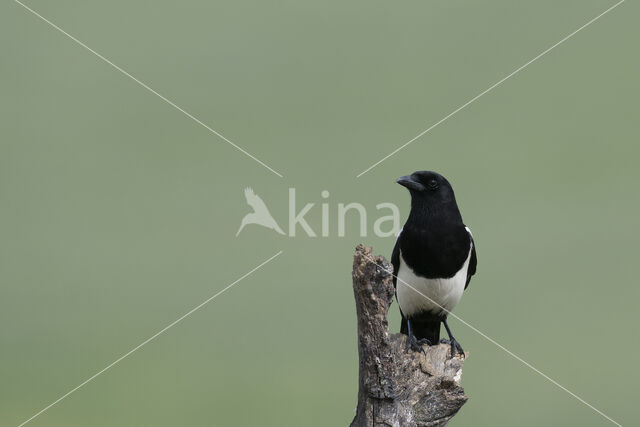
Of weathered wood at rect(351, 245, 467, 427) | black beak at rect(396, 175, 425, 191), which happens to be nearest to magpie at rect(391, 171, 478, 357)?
black beak at rect(396, 175, 425, 191)

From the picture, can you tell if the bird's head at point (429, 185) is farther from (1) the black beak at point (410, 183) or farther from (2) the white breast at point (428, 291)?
(2) the white breast at point (428, 291)

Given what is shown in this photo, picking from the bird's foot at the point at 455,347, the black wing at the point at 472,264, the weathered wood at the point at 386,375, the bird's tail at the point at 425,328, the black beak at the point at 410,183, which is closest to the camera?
the weathered wood at the point at 386,375

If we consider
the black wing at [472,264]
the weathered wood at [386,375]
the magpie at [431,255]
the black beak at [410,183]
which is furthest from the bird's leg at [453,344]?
the black beak at [410,183]

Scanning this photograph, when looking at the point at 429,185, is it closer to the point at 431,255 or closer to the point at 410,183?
the point at 410,183

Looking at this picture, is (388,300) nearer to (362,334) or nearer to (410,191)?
(362,334)

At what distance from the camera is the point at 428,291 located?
6.41 metres

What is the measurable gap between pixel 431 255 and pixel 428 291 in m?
0.36

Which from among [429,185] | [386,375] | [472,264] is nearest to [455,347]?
[472,264]

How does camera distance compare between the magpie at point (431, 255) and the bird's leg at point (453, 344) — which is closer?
the magpie at point (431, 255)

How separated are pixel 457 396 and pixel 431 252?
1323mm

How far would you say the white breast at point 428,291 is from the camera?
638 cm

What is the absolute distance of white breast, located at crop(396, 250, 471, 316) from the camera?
6375 mm

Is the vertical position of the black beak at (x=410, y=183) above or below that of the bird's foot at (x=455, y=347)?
above

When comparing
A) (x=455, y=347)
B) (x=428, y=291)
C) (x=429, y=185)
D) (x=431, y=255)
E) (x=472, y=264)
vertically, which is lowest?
(x=455, y=347)
